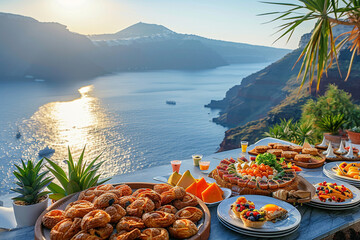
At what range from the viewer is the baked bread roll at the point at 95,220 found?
1.62 metres

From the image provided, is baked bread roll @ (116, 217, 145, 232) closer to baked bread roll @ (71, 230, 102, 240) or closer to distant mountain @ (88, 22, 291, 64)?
baked bread roll @ (71, 230, 102, 240)

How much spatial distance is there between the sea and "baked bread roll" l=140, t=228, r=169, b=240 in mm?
30239

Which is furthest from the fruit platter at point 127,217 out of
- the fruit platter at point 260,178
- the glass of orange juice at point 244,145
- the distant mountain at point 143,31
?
the distant mountain at point 143,31

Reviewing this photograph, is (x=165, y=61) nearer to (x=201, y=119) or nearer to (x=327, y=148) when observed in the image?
(x=201, y=119)

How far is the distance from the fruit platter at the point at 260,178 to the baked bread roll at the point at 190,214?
74 centimetres

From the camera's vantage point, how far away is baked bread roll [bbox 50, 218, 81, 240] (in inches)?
63.5

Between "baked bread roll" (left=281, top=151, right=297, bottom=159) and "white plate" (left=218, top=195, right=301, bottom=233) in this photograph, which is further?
"baked bread roll" (left=281, top=151, right=297, bottom=159)

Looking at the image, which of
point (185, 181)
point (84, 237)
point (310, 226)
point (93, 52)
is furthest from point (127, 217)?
point (93, 52)

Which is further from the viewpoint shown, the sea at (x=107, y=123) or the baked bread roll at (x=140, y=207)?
the sea at (x=107, y=123)

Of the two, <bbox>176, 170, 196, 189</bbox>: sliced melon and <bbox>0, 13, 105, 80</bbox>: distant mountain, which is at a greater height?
<bbox>0, 13, 105, 80</bbox>: distant mountain

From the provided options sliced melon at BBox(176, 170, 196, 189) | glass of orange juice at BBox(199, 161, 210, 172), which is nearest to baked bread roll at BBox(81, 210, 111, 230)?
sliced melon at BBox(176, 170, 196, 189)

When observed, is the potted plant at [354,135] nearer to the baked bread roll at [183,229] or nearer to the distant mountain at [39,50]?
the baked bread roll at [183,229]

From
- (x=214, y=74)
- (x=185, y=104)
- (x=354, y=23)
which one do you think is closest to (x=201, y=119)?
(x=185, y=104)

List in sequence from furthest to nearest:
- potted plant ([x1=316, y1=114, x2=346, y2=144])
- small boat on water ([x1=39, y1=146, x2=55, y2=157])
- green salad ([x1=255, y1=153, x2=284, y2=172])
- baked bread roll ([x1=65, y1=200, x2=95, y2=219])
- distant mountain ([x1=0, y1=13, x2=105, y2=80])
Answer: distant mountain ([x1=0, y1=13, x2=105, y2=80]), small boat on water ([x1=39, y1=146, x2=55, y2=157]), potted plant ([x1=316, y1=114, x2=346, y2=144]), green salad ([x1=255, y1=153, x2=284, y2=172]), baked bread roll ([x1=65, y1=200, x2=95, y2=219])
